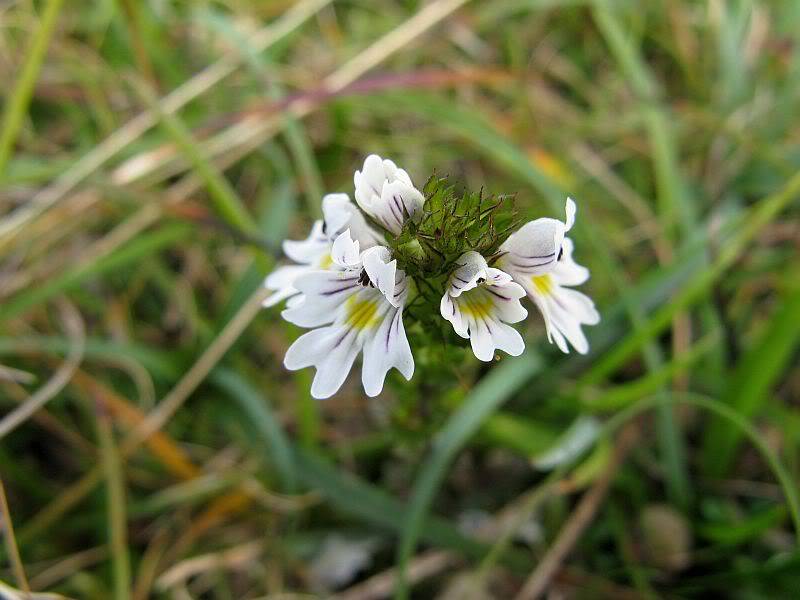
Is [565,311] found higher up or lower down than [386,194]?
lower down

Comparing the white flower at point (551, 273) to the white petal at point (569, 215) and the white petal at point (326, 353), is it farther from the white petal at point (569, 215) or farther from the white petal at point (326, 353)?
the white petal at point (326, 353)

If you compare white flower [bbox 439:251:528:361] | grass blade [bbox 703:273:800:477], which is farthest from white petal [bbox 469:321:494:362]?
grass blade [bbox 703:273:800:477]

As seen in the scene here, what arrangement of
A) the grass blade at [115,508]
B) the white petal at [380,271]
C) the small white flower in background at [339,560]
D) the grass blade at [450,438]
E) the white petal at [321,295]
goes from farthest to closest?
the small white flower in background at [339,560] → the grass blade at [115,508] → the grass blade at [450,438] → the white petal at [321,295] → the white petal at [380,271]

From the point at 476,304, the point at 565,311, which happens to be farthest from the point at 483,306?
the point at 565,311

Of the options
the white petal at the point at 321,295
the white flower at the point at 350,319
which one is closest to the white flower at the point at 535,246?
the white flower at the point at 350,319

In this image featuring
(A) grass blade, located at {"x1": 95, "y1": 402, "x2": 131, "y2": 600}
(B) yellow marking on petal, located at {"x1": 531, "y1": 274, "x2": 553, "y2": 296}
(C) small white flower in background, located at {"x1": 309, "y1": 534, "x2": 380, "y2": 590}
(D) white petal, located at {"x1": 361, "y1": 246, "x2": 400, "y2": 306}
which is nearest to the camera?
(D) white petal, located at {"x1": 361, "y1": 246, "x2": 400, "y2": 306}

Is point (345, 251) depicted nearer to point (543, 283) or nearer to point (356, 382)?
point (543, 283)

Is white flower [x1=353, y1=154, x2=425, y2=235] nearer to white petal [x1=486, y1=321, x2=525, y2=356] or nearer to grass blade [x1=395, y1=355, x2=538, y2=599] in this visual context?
white petal [x1=486, y1=321, x2=525, y2=356]
